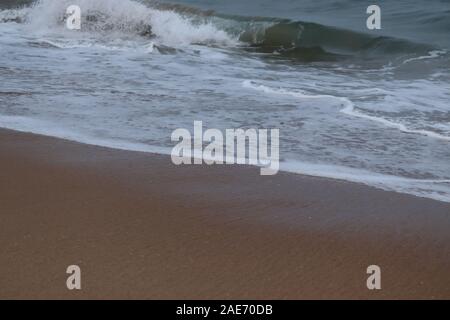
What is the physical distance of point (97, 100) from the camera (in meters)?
6.75

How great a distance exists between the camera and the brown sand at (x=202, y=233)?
2891mm

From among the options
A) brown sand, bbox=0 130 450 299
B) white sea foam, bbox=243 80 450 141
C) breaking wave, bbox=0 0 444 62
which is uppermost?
breaking wave, bbox=0 0 444 62

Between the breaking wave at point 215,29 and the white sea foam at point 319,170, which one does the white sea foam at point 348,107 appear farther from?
the breaking wave at point 215,29

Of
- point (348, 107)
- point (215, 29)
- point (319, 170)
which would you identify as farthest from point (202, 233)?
point (215, 29)

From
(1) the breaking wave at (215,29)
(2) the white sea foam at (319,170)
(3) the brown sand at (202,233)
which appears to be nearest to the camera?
(3) the brown sand at (202,233)

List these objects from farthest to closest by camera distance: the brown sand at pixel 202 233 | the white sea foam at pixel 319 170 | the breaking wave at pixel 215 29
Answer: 1. the breaking wave at pixel 215 29
2. the white sea foam at pixel 319 170
3. the brown sand at pixel 202 233

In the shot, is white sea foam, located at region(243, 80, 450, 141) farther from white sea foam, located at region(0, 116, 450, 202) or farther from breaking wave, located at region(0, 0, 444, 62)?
breaking wave, located at region(0, 0, 444, 62)

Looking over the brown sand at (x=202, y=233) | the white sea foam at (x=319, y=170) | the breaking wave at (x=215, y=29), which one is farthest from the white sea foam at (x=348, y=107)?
the breaking wave at (x=215, y=29)

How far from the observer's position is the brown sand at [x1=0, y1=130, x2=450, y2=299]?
114 inches

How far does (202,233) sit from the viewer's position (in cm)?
345

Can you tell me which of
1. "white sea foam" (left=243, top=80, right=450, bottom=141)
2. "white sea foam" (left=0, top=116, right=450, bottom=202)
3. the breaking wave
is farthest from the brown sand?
the breaking wave

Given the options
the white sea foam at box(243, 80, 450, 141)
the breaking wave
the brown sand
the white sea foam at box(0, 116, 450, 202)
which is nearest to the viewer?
the brown sand

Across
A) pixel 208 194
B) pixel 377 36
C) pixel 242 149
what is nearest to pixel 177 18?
pixel 377 36

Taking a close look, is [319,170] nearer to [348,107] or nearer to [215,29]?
[348,107]
